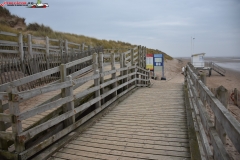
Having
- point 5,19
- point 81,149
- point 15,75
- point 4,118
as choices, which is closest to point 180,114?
point 81,149

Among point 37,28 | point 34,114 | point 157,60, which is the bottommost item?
point 34,114

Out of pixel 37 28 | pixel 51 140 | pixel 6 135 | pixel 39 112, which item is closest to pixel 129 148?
pixel 51 140

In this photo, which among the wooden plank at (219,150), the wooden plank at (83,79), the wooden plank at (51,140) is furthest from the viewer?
the wooden plank at (83,79)

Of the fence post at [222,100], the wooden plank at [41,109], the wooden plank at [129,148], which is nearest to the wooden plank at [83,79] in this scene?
the wooden plank at [41,109]

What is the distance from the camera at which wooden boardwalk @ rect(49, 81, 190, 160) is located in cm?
371

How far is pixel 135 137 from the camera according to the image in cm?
440

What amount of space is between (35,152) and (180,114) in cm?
397

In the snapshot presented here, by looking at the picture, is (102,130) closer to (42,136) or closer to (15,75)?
(42,136)

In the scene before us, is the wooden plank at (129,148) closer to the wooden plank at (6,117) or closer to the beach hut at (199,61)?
the wooden plank at (6,117)

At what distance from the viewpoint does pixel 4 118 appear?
328 centimetres

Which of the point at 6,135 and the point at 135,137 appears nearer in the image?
the point at 6,135

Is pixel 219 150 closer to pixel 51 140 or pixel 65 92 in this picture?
pixel 51 140

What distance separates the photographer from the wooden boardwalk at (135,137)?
12.2 feet

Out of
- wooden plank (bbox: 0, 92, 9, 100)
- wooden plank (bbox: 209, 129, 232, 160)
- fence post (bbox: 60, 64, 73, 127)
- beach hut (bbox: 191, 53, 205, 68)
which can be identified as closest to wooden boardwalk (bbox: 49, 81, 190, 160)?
fence post (bbox: 60, 64, 73, 127)
